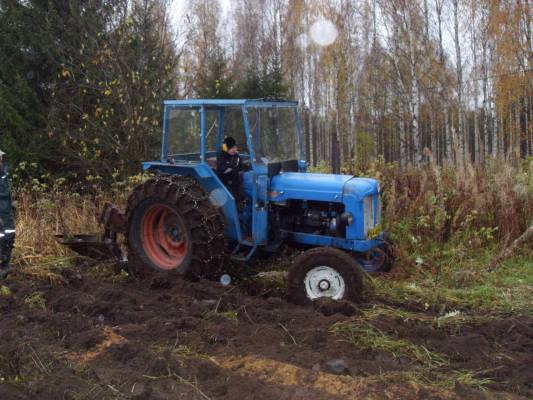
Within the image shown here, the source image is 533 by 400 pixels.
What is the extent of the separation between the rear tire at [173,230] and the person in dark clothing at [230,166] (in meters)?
0.33

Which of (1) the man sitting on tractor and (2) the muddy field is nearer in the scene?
(2) the muddy field

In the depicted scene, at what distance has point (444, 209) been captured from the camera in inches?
334

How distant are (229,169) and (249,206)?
0.51 meters

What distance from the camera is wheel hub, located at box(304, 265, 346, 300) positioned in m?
6.02

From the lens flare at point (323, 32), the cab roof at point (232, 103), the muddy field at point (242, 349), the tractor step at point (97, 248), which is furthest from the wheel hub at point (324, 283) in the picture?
the lens flare at point (323, 32)

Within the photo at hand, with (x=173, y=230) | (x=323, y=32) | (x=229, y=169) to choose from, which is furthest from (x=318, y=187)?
(x=323, y=32)

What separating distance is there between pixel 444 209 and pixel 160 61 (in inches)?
299

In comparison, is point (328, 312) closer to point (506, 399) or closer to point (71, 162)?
point (506, 399)

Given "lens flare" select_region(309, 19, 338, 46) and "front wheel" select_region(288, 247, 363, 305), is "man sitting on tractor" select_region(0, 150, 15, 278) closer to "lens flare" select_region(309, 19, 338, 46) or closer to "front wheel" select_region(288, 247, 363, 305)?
"front wheel" select_region(288, 247, 363, 305)

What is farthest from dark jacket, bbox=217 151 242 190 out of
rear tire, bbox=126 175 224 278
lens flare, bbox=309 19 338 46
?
lens flare, bbox=309 19 338 46

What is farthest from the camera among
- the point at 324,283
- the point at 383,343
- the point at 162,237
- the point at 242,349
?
the point at 162,237

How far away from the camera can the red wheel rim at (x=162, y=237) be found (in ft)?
23.4

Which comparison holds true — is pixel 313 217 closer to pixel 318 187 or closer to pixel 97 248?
pixel 318 187

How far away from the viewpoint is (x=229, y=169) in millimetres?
6793
